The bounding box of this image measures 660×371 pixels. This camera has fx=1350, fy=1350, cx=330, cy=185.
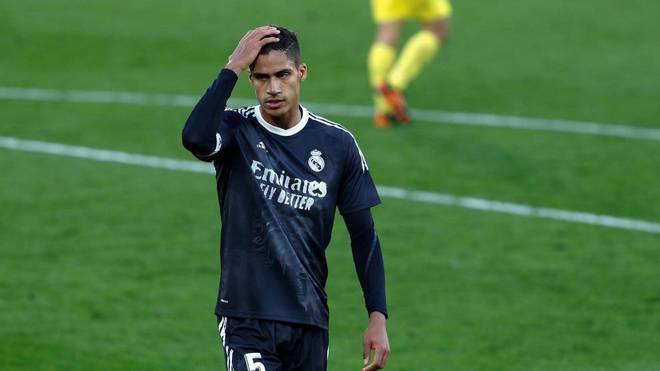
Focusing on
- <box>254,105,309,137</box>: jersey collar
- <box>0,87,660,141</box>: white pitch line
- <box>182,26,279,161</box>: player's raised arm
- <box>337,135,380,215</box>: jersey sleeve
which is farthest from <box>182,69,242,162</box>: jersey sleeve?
<box>0,87,660,141</box>: white pitch line

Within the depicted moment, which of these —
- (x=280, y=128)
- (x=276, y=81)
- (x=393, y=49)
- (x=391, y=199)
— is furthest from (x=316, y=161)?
(x=393, y=49)

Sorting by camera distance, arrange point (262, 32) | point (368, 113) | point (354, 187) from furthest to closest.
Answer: point (368, 113) < point (354, 187) < point (262, 32)

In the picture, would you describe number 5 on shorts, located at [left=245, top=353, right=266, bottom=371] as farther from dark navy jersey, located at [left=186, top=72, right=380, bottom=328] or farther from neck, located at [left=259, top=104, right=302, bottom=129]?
neck, located at [left=259, top=104, right=302, bottom=129]

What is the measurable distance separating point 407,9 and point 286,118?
904cm

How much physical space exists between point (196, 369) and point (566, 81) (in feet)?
30.6

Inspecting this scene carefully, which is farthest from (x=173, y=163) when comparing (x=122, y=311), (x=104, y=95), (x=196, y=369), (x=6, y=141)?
(x=196, y=369)

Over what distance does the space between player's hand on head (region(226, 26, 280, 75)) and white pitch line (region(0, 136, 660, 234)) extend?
6468 mm

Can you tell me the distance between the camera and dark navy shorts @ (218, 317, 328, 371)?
5.66 m

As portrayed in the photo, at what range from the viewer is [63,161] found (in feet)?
43.2

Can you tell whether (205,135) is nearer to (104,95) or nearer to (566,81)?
(104,95)

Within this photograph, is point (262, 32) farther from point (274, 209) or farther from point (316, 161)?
point (274, 209)

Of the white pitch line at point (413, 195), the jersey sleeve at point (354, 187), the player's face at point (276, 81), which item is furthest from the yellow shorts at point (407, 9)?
the player's face at point (276, 81)

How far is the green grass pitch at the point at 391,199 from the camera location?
29.3 feet

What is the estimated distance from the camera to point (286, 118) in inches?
226
